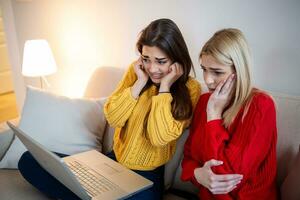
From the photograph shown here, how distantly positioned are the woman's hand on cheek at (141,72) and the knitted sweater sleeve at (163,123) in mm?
136

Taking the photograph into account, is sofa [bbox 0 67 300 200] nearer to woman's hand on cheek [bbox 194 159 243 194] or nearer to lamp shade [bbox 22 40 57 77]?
woman's hand on cheek [bbox 194 159 243 194]

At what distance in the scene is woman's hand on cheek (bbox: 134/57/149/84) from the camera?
1.27m

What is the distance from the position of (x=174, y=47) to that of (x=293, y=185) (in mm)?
666

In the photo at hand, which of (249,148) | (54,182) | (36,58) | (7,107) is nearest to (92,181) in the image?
(54,182)

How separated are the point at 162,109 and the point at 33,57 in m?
1.23

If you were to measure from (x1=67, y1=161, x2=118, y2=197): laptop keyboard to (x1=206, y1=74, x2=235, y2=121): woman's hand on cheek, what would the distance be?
18.0 inches

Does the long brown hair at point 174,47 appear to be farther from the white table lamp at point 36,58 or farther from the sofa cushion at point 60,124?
the white table lamp at point 36,58

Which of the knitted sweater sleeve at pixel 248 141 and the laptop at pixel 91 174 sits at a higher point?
the knitted sweater sleeve at pixel 248 141

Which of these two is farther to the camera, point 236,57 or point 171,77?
point 171,77

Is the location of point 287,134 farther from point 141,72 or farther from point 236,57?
point 141,72

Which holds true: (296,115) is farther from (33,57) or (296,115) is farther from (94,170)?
(33,57)

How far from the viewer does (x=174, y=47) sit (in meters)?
1.18

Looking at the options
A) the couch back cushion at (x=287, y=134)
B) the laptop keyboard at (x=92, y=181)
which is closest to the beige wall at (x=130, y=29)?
the couch back cushion at (x=287, y=134)

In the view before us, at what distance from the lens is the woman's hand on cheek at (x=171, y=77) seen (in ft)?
3.92
